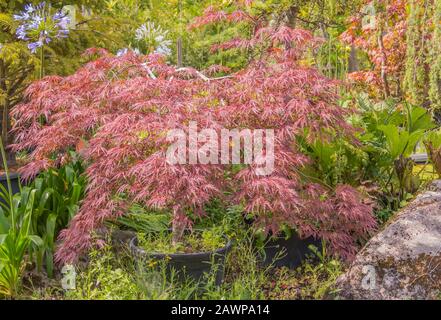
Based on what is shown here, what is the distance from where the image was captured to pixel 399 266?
259cm

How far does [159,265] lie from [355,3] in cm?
350

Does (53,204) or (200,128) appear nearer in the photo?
(200,128)

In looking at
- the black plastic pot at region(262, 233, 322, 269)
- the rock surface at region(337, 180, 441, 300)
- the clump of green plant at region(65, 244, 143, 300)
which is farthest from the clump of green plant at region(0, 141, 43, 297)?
the rock surface at region(337, 180, 441, 300)

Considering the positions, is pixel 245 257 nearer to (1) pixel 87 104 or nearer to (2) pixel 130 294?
(2) pixel 130 294

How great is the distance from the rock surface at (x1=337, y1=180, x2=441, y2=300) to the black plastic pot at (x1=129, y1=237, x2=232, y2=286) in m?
0.63

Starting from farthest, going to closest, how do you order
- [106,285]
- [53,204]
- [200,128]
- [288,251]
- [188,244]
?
[53,204] < [288,251] < [188,244] < [106,285] < [200,128]

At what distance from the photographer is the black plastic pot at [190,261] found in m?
2.63

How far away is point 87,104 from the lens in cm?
323

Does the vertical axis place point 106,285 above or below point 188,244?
below

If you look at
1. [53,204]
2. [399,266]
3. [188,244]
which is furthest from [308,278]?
[53,204]

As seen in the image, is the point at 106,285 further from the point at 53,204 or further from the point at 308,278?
the point at 308,278

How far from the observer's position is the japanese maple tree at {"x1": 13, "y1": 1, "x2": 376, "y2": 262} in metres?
2.52

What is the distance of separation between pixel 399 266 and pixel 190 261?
106 cm
